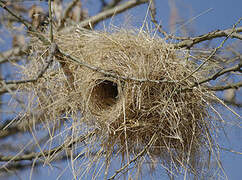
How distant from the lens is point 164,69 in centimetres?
149

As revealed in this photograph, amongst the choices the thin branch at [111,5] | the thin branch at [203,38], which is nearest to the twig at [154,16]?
the thin branch at [203,38]

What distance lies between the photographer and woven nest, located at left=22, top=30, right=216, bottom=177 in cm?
148

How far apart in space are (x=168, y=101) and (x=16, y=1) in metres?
1.05

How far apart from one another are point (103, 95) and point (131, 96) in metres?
0.21

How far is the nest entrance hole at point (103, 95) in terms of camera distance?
1.63 m

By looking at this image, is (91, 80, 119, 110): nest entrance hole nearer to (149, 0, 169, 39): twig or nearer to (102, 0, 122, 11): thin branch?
(149, 0, 169, 39): twig

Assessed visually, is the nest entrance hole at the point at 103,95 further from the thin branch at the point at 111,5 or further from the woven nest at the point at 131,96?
the thin branch at the point at 111,5

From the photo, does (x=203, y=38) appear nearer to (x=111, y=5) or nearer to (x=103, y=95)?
(x=103, y=95)

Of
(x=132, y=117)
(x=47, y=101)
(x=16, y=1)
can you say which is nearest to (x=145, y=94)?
(x=132, y=117)

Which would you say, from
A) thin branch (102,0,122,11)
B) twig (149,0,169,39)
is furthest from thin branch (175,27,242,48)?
thin branch (102,0,122,11)

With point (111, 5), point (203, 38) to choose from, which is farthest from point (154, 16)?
point (111, 5)

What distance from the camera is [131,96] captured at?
1477mm

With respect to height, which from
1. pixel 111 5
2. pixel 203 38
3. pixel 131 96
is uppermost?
pixel 111 5

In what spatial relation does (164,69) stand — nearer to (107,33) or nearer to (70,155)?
(107,33)
